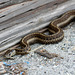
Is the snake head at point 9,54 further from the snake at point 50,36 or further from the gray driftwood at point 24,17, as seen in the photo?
the gray driftwood at point 24,17

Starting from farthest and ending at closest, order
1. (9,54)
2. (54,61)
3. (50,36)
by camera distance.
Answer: (50,36) < (9,54) < (54,61)

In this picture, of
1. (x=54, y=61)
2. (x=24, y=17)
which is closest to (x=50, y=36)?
(x=24, y=17)

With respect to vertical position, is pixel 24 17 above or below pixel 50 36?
above

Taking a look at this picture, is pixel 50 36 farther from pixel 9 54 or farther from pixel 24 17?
pixel 9 54

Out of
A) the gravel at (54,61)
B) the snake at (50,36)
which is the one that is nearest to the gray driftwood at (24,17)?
the snake at (50,36)

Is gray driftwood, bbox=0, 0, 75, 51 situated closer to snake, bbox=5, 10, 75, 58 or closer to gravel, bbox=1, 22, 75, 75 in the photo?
snake, bbox=5, 10, 75, 58

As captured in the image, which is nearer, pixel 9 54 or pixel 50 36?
pixel 9 54

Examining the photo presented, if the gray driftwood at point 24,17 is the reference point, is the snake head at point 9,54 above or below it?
below
